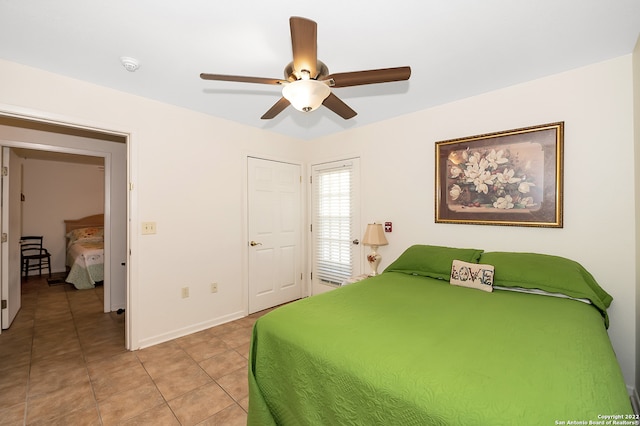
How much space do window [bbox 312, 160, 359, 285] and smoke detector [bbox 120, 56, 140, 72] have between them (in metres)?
2.38

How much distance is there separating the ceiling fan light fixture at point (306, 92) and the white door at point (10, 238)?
142 inches

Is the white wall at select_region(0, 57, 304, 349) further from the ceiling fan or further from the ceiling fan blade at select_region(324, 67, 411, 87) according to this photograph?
the ceiling fan blade at select_region(324, 67, 411, 87)

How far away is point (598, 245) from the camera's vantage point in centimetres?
207

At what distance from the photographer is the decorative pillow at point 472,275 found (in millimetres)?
2121

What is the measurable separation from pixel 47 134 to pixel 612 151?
5.55 m

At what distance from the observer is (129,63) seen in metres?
2.05

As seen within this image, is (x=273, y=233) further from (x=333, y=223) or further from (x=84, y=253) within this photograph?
(x=84, y=253)

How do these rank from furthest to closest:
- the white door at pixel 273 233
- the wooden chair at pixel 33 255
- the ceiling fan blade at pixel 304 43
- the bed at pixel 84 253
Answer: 1. the wooden chair at pixel 33 255
2. the bed at pixel 84 253
3. the white door at pixel 273 233
4. the ceiling fan blade at pixel 304 43

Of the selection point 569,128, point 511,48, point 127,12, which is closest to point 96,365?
point 127,12

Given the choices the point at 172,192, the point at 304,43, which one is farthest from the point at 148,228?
the point at 304,43

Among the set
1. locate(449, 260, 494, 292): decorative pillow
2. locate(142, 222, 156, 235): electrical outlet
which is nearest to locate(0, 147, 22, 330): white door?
locate(142, 222, 156, 235): electrical outlet

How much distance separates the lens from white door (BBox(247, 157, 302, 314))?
11.7 feet

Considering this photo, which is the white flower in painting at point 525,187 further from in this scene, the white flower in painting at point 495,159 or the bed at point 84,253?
the bed at point 84,253

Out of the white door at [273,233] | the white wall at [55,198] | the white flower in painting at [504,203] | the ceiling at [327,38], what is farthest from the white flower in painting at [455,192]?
the white wall at [55,198]
